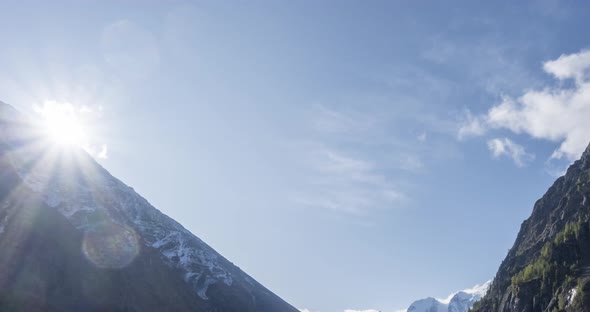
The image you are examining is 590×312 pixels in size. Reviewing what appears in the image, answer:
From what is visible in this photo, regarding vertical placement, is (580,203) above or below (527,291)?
above

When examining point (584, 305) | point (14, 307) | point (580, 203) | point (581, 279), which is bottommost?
point (14, 307)

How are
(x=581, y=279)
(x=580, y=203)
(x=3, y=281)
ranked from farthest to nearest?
1. (x=580, y=203)
2. (x=3, y=281)
3. (x=581, y=279)

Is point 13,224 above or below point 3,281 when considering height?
above

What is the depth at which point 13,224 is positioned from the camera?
197 m

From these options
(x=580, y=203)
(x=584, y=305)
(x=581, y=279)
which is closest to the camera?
(x=584, y=305)

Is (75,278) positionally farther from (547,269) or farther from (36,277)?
(547,269)

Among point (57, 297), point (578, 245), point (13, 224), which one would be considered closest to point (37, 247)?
point (13, 224)

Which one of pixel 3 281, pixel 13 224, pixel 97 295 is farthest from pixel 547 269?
pixel 13 224

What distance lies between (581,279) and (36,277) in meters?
175

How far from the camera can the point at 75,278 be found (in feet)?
652

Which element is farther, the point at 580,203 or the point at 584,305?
the point at 580,203

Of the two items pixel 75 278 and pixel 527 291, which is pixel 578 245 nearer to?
pixel 527 291

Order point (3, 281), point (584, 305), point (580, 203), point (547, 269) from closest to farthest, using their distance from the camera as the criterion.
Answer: point (584, 305) → point (547, 269) → point (3, 281) → point (580, 203)

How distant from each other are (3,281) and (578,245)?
185 m
